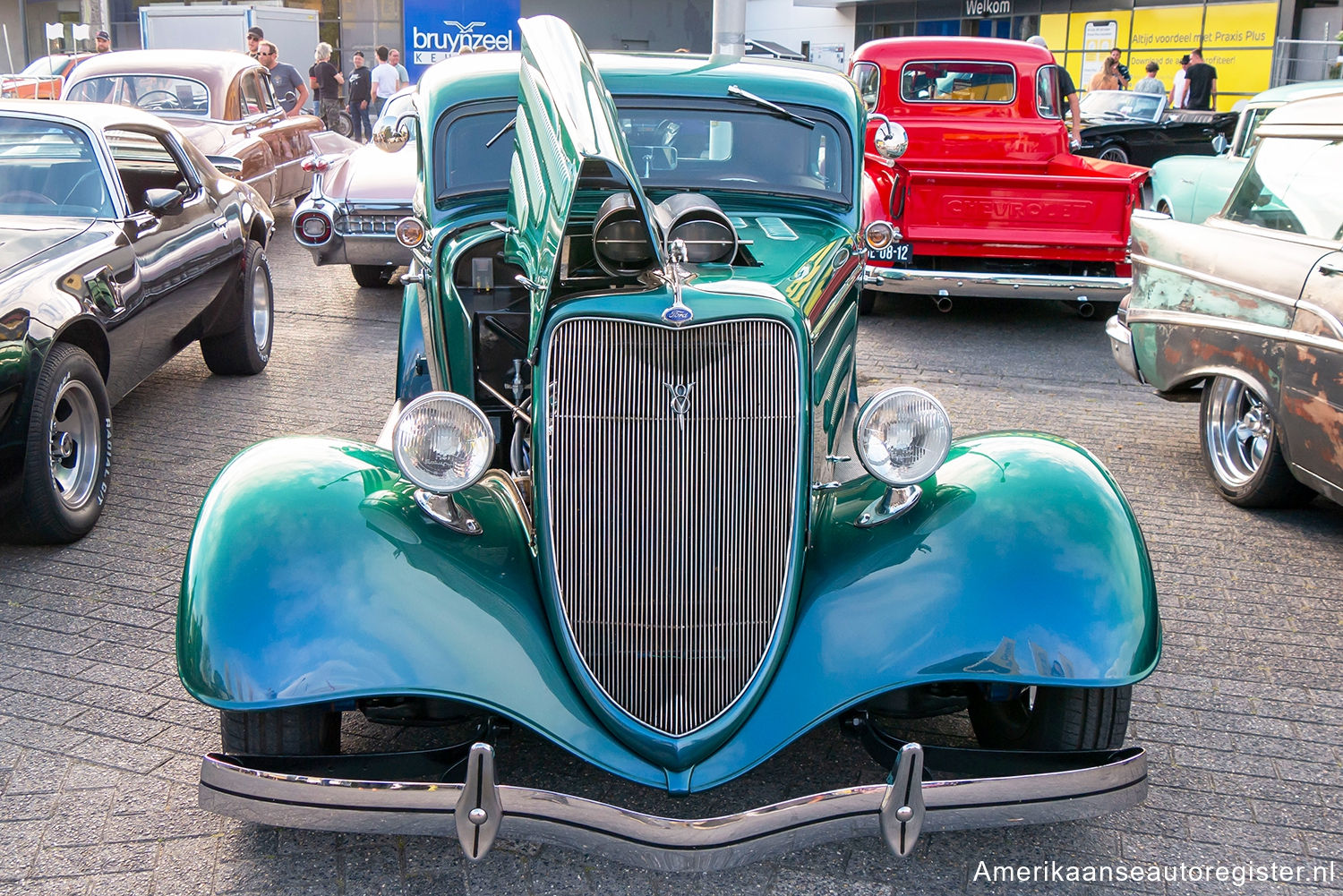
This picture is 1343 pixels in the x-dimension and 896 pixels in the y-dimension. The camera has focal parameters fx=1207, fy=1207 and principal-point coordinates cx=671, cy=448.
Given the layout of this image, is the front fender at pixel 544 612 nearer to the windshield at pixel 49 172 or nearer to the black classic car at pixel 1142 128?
the windshield at pixel 49 172

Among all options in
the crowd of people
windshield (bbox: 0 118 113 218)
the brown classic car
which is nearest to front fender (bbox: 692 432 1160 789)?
windshield (bbox: 0 118 113 218)

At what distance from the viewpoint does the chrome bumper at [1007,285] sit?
8.82 m

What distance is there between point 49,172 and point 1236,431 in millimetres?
5823

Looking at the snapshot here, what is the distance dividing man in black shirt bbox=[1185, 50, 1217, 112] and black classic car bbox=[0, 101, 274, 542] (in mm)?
15099

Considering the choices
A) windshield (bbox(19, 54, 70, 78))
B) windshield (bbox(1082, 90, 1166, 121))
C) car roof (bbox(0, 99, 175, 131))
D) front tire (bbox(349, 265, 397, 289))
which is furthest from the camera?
windshield (bbox(1082, 90, 1166, 121))

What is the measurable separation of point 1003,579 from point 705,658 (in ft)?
2.40

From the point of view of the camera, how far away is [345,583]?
279 centimetres

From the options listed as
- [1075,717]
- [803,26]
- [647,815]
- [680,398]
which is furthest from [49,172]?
[803,26]

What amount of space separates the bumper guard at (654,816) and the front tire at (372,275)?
324 inches

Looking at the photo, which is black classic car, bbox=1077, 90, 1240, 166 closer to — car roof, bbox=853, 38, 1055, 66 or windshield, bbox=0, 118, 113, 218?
car roof, bbox=853, 38, 1055, 66

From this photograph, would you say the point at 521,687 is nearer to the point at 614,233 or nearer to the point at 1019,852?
the point at 614,233

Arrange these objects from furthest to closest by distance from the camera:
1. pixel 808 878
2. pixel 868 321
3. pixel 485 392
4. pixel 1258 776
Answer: pixel 868 321 < pixel 485 392 < pixel 1258 776 < pixel 808 878

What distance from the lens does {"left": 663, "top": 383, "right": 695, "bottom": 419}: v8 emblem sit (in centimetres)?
282

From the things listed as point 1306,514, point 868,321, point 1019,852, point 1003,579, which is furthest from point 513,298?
point 868,321
